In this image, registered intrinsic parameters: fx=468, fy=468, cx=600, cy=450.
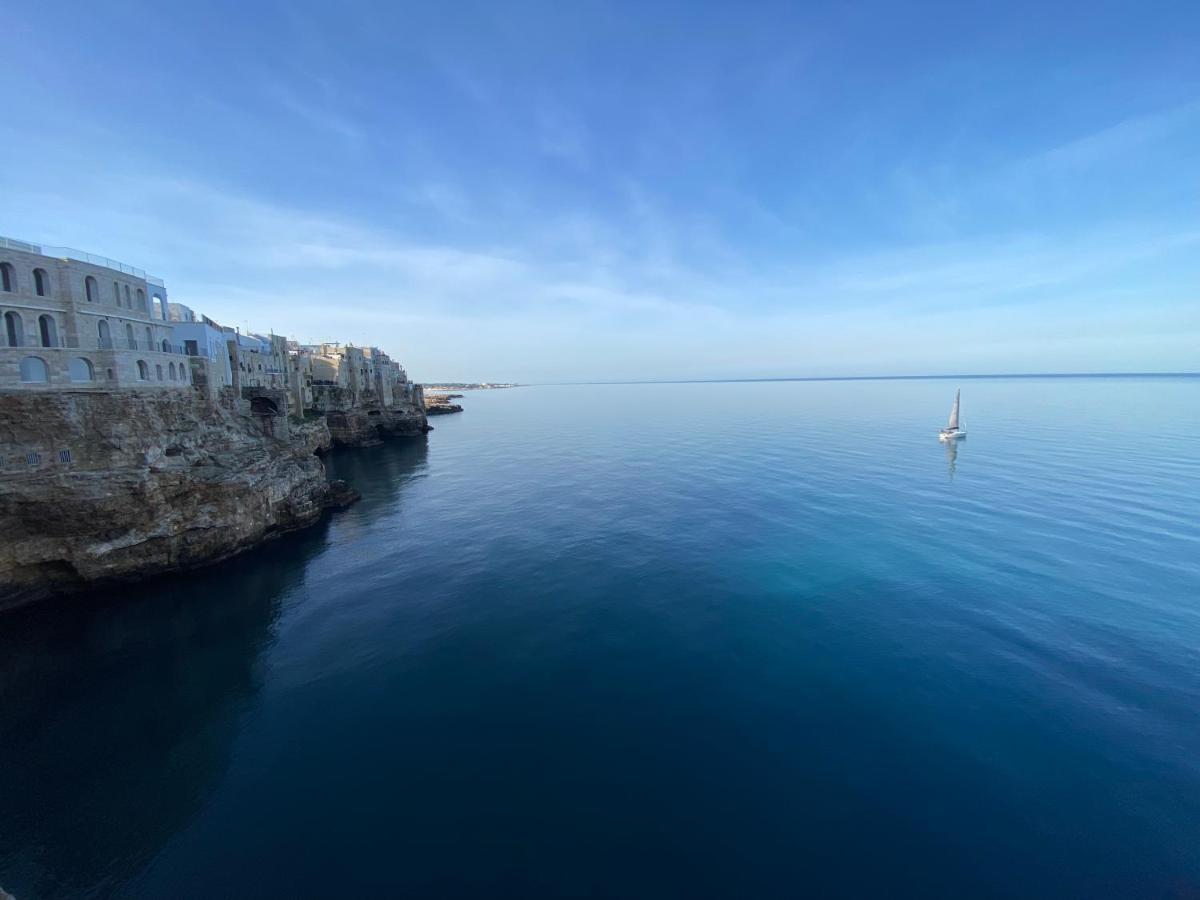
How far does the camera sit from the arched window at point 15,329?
109 ft

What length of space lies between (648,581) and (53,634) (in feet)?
126

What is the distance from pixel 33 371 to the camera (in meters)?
33.8

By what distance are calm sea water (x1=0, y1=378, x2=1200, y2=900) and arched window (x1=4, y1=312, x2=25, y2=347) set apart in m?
18.9

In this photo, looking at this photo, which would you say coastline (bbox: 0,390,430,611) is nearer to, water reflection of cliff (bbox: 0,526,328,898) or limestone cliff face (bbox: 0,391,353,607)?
limestone cliff face (bbox: 0,391,353,607)

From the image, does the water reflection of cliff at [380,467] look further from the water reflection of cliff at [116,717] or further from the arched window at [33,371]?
the arched window at [33,371]

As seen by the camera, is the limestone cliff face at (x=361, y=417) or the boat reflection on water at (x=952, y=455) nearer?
the boat reflection on water at (x=952, y=455)

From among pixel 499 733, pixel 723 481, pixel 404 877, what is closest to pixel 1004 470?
pixel 723 481

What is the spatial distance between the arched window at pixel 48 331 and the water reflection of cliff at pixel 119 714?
762 inches

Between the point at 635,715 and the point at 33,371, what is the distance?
4772 cm

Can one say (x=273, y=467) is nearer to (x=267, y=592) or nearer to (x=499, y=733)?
(x=267, y=592)

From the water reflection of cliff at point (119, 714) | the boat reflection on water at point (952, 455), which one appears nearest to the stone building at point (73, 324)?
the water reflection of cliff at point (119, 714)

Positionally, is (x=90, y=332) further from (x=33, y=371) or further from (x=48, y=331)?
(x=33, y=371)

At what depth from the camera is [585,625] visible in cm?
2939

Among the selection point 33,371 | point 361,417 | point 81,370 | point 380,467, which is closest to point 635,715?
point 33,371
